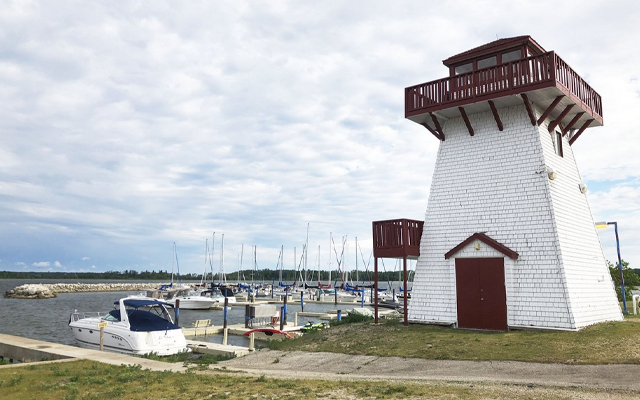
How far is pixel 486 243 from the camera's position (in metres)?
17.9

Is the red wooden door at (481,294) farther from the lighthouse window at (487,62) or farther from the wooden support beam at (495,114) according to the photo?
the lighthouse window at (487,62)

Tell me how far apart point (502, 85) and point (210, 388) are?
1483 cm

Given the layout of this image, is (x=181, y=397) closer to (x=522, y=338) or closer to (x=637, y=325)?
(x=522, y=338)

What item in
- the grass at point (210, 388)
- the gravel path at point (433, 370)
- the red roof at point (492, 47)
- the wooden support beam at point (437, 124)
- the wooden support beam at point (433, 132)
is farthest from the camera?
the wooden support beam at point (433, 132)

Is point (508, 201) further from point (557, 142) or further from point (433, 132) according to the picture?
point (433, 132)

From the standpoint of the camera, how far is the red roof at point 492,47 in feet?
62.4

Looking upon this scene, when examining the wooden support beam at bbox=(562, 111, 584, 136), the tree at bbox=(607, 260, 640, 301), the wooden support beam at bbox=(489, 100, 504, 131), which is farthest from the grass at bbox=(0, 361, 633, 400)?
the tree at bbox=(607, 260, 640, 301)

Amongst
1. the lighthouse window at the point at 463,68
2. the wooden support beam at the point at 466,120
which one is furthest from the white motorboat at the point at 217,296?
the wooden support beam at the point at 466,120

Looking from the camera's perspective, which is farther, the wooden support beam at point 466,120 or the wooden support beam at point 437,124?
the wooden support beam at point 437,124

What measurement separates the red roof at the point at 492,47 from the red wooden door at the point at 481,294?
8.83 metres

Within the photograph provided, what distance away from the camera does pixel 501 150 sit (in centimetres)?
1875

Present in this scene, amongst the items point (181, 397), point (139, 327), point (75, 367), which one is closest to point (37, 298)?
point (139, 327)

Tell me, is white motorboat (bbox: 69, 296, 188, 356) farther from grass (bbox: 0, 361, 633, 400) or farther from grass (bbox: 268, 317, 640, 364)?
grass (bbox: 0, 361, 633, 400)

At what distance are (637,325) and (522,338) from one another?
15.6 feet
